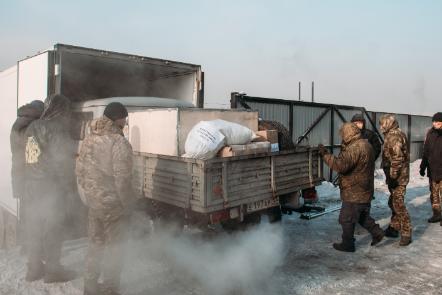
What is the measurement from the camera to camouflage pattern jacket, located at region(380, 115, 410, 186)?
535 cm

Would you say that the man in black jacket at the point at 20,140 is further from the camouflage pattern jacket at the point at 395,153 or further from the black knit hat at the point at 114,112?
the camouflage pattern jacket at the point at 395,153

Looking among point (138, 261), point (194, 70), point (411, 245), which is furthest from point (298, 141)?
point (138, 261)

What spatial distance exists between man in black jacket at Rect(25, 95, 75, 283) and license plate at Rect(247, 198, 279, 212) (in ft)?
6.82

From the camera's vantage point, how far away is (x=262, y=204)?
430cm

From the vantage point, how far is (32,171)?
4020mm

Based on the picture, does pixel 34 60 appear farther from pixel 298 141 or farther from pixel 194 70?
pixel 298 141

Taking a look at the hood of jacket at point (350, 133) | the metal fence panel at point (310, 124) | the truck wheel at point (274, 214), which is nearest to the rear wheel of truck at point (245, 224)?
the truck wheel at point (274, 214)

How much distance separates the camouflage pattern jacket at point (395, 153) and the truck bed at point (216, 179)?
1508 millimetres

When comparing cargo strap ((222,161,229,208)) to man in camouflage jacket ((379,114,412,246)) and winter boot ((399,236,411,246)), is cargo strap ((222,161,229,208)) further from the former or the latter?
winter boot ((399,236,411,246))

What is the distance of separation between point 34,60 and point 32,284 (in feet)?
10.8

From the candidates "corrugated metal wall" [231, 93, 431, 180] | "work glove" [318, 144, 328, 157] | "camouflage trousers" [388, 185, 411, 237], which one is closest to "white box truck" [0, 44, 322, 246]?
"work glove" [318, 144, 328, 157]

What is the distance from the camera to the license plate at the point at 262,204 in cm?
417

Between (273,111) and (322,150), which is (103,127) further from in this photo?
(273,111)

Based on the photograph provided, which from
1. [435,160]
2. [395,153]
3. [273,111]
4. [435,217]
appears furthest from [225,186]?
[273,111]
